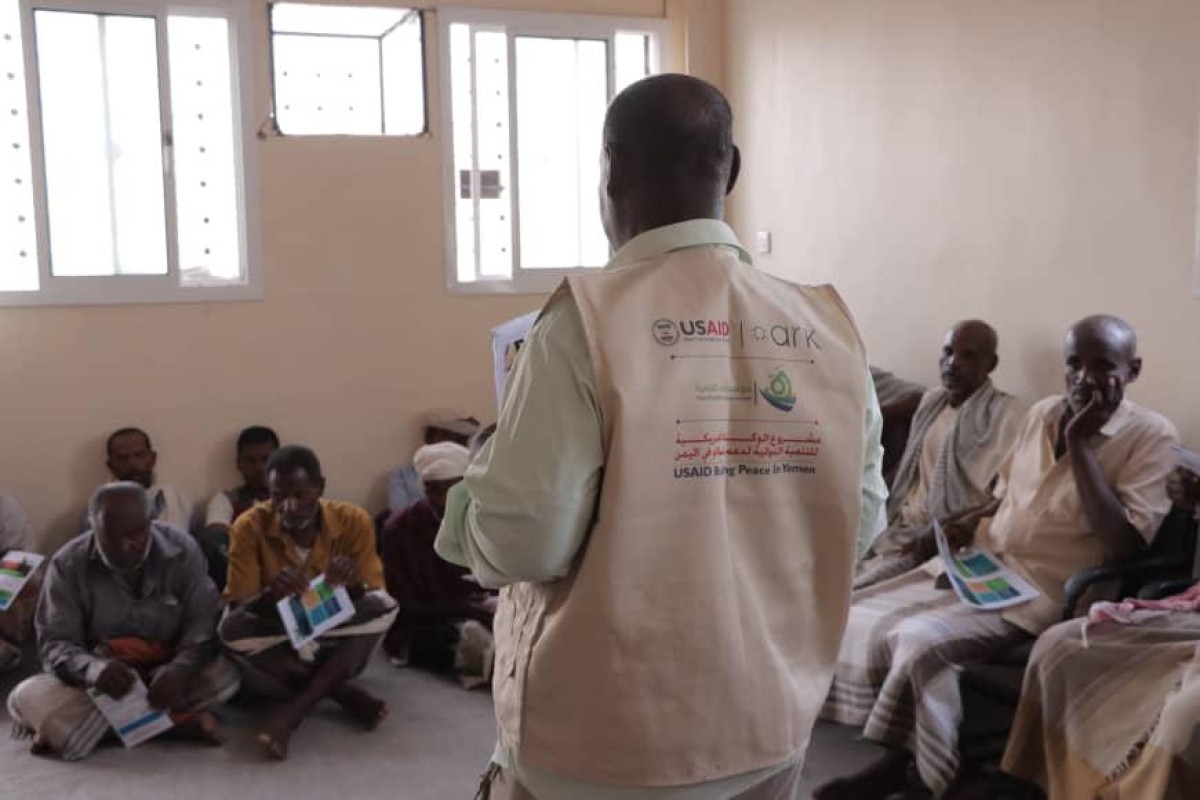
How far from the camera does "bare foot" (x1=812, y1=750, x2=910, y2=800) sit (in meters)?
2.97

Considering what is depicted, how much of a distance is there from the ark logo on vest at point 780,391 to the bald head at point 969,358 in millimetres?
2727

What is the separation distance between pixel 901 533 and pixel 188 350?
3.10 meters

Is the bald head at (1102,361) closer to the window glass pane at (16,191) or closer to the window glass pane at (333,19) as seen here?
the window glass pane at (333,19)

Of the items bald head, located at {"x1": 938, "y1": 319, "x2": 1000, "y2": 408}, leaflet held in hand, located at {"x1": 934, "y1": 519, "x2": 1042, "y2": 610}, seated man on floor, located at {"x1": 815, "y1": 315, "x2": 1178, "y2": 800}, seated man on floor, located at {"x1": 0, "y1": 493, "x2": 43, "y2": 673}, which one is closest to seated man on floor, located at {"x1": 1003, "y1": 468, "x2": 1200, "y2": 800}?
seated man on floor, located at {"x1": 815, "y1": 315, "x2": 1178, "y2": 800}

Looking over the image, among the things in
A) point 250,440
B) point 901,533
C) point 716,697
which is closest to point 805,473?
point 716,697

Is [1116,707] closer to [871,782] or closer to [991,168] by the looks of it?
[871,782]

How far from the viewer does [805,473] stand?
1259 millimetres

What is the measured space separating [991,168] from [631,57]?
2.28m

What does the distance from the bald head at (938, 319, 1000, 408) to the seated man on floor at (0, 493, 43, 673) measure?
10.8 ft

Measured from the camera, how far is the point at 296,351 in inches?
205

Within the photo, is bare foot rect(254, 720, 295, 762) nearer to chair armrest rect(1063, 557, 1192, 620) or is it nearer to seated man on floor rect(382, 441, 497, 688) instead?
seated man on floor rect(382, 441, 497, 688)

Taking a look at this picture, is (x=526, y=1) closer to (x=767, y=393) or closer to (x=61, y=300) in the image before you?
(x=61, y=300)

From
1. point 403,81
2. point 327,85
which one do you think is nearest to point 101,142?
point 327,85

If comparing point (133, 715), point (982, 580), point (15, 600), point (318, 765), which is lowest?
point (318, 765)
